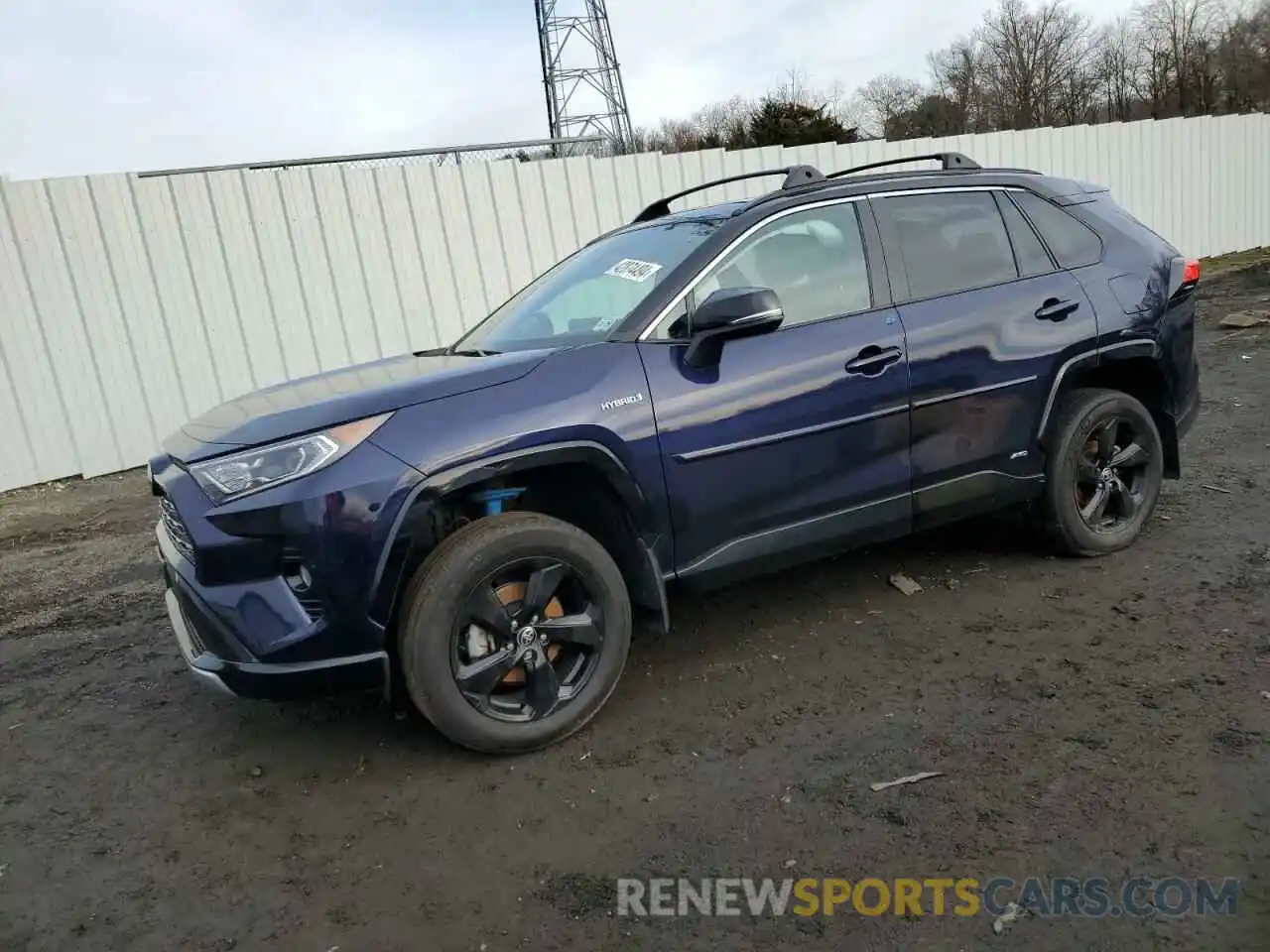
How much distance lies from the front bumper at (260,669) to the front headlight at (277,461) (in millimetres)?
352

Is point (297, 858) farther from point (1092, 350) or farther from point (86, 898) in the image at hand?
point (1092, 350)

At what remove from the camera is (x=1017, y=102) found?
41531mm

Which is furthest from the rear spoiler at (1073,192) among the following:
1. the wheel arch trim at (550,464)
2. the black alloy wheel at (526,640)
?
the black alloy wheel at (526,640)

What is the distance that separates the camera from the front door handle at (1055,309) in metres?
4.05

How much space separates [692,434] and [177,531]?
69.3 inches

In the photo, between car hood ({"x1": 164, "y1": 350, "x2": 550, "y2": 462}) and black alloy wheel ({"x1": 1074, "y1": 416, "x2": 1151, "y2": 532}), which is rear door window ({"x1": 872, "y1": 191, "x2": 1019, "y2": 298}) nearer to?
black alloy wheel ({"x1": 1074, "y1": 416, "x2": 1151, "y2": 532})

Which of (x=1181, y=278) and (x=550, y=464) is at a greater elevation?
(x=1181, y=278)

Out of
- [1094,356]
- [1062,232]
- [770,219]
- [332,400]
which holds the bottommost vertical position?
[1094,356]

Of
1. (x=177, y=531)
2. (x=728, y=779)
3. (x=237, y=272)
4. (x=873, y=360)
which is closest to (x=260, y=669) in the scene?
(x=177, y=531)

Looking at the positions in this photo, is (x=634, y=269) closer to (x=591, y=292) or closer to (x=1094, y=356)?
(x=591, y=292)

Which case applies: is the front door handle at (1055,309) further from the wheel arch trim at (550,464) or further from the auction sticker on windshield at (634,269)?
the wheel arch trim at (550,464)

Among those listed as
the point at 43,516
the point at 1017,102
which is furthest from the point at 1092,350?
the point at 1017,102

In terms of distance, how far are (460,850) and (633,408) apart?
150 cm

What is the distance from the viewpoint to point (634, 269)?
12.4 feet
